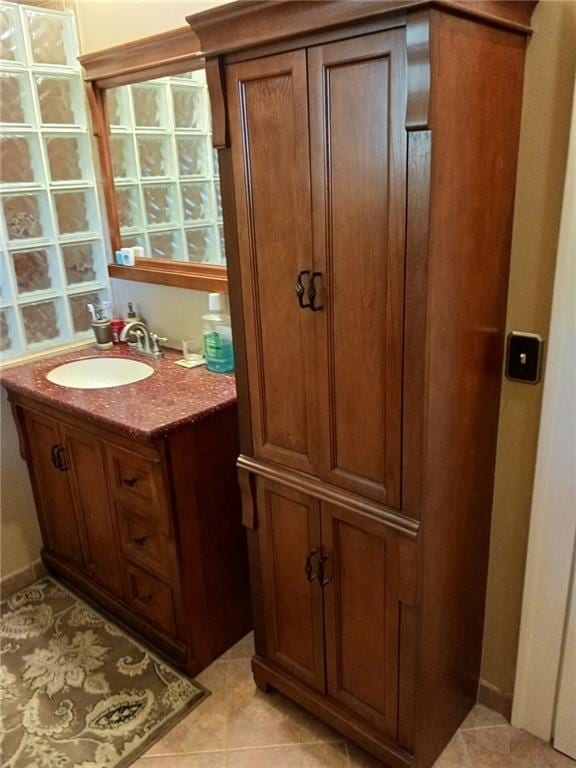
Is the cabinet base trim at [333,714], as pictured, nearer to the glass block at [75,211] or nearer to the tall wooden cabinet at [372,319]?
the tall wooden cabinet at [372,319]

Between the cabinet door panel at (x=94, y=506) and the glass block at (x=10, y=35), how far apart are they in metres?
1.24

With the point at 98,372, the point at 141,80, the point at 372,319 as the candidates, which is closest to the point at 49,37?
the point at 141,80

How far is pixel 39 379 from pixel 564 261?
1.66 meters

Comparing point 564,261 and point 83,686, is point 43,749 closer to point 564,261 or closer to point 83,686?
point 83,686

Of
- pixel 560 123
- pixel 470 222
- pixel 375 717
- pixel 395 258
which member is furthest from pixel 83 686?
pixel 560 123

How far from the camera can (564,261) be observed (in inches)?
52.3

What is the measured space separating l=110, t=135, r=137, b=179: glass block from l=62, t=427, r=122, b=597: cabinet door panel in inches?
37.1

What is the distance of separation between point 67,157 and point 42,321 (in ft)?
1.98

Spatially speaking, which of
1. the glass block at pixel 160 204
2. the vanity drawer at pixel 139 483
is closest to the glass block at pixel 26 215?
the glass block at pixel 160 204

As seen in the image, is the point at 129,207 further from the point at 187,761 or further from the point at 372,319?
the point at 187,761

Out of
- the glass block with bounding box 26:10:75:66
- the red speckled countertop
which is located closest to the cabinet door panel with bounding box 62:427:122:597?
the red speckled countertop

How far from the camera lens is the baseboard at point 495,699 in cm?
177

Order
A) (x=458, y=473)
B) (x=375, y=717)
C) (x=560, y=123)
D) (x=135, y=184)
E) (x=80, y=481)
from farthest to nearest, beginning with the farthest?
(x=135, y=184), (x=80, y=481), (x=375, y=717), (x=458, y=473), (x=560, y=123)

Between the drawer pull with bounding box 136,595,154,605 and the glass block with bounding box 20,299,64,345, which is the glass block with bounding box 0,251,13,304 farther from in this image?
the drawer pull with bounding box 136,595,154,605
